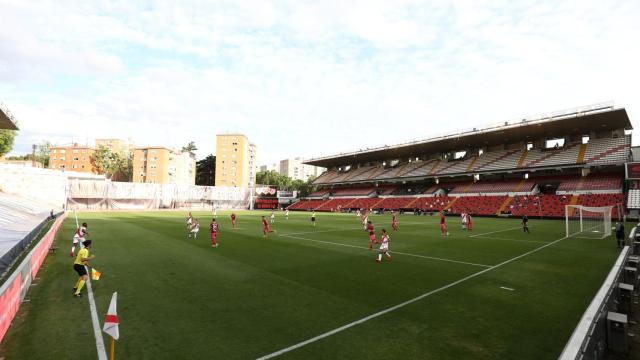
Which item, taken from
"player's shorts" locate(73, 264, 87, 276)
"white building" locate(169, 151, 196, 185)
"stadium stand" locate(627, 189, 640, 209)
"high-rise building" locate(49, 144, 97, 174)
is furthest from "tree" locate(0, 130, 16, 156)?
"stadium stand" locate(627, 189, 640, 209)

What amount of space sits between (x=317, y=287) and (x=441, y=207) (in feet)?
171

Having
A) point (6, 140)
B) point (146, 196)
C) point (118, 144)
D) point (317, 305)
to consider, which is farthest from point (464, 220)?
point (118, 144)

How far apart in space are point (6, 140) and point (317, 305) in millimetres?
81538

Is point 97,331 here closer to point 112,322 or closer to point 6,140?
point 112,322

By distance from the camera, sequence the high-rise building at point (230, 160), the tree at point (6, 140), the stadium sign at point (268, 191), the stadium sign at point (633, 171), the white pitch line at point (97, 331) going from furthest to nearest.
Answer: the high-rise building at point (230, 160) → the stadium sign at point (268, 191) → the tree at point (6, 140) → the stadium sign at point (633, 171) → the white pitch line at point (97, 331)

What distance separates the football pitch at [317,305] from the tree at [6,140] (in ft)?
209

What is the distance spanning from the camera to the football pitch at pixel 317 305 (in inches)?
255

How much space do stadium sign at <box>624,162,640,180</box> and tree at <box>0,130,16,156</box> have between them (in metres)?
104

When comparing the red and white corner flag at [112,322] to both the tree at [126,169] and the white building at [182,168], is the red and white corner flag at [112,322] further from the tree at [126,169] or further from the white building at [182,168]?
the tree at [126,169]

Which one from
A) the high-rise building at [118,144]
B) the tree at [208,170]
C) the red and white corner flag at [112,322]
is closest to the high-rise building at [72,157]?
the high-rise building at [118,144]

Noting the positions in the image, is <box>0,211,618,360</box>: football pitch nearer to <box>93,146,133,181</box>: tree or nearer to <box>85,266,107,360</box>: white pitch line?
<box>85,266,107,360</box>: white pitch line

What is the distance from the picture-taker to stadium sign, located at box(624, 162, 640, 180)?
41156 millimetres

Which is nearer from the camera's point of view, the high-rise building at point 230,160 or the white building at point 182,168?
the high-rise building at point 230,160

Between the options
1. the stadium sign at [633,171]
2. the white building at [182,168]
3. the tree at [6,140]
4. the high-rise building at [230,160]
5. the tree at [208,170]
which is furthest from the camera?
the tree at [208,170]
